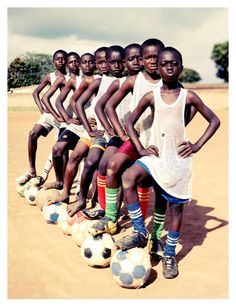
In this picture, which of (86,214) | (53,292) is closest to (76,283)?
(53,292)

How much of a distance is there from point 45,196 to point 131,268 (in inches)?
123

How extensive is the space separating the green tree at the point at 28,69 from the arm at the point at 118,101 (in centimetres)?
2082

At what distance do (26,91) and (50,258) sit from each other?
3166cm

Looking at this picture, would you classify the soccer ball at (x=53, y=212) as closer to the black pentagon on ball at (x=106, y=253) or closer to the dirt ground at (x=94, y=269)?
the dirt ground at (x=94, y=269)

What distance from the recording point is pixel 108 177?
5879 mm

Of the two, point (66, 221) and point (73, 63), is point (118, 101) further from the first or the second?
point (73, 63)

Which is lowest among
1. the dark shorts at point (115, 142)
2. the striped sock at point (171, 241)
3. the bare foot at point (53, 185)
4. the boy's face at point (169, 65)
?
the striped sock at point (171, 241)

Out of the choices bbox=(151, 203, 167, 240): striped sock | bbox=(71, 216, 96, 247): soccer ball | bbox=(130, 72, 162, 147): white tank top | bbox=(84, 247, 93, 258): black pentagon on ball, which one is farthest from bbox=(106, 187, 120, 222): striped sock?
bbox=(130, 72, 162, 147): white tank top

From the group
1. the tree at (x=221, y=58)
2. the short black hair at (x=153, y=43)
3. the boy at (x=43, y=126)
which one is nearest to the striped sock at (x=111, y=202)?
the short black hair at (x=153, y=43)

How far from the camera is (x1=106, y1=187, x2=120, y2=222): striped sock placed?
594cm

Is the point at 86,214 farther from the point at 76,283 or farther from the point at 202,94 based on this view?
the point at 202,94

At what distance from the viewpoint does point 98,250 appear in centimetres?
536

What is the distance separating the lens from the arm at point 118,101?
224 inches

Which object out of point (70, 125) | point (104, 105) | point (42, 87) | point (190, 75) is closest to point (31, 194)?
point (70, 125)
